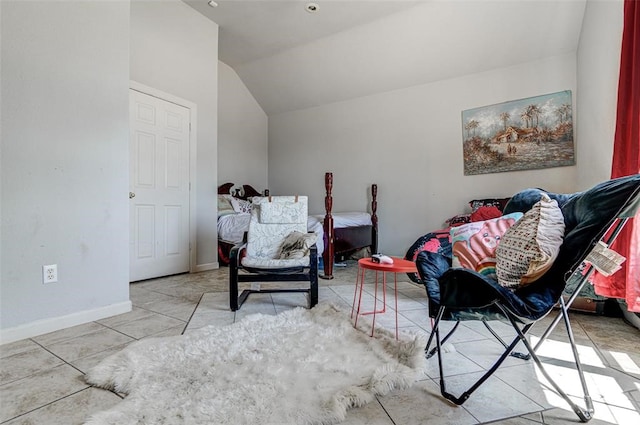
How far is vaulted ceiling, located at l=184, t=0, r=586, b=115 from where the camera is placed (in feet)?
11.6

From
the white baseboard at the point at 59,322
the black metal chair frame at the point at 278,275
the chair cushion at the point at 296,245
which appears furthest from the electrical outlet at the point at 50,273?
the chair cushion at the point at 296,245

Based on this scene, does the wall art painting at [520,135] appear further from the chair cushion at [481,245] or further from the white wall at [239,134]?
the white wall at [239,134]

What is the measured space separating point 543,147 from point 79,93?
15.7ft

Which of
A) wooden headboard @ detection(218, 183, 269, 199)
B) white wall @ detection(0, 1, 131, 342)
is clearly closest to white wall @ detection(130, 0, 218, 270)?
white wall @ detection(0, 1, 131, 342)

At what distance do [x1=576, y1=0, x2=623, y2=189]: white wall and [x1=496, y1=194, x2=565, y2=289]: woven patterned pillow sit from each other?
70.0 inches

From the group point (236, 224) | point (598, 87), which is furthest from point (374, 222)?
point (598, 87)

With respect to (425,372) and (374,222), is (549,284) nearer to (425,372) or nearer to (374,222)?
(425,372)

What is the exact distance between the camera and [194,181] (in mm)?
3834

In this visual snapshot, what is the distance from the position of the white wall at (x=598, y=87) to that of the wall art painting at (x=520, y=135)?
177 millimetres

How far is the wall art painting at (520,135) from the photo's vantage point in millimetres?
3668

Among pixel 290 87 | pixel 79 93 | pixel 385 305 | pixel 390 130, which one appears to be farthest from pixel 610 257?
pixel 290 87

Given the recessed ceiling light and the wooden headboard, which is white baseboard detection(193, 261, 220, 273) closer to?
the wooden headboard

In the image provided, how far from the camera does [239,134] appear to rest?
5715 millimetres

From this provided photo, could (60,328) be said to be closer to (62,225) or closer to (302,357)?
(62,225)
